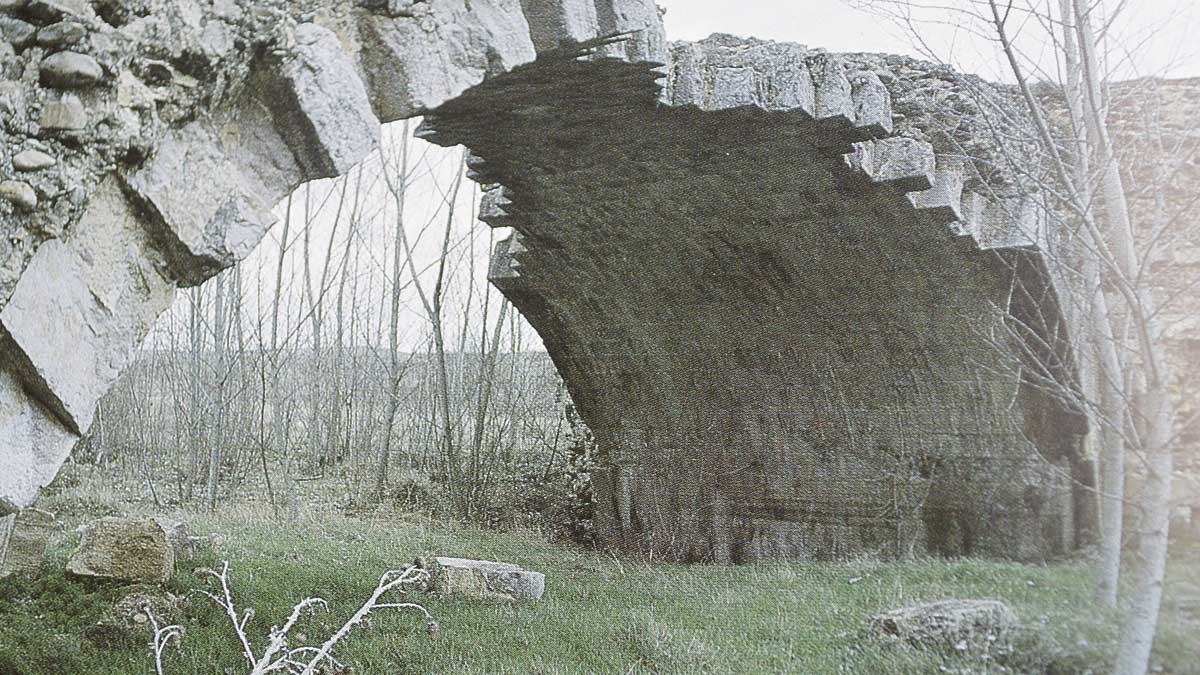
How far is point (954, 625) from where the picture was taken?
253 cm

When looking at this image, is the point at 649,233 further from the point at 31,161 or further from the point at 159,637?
the point at 31,161

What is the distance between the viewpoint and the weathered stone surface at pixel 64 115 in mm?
1899

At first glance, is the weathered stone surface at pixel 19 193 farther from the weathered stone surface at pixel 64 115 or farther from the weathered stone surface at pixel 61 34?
the weathered stone surface at pixel 61 34

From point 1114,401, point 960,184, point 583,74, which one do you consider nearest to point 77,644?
point 583,74

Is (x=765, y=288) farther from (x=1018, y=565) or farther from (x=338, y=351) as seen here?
(x=338, y=351)

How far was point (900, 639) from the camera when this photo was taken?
8.62 feet

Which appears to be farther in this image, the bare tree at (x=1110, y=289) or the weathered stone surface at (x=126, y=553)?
the weathered stone surface at (x=126, y=553)

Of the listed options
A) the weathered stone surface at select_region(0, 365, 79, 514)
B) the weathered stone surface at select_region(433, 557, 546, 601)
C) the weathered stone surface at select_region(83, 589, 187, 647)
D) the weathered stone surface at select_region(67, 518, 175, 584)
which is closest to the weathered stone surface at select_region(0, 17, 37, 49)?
the weathered stone surface at select_region(0, 365, 79, 514)

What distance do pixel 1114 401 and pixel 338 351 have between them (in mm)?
7171

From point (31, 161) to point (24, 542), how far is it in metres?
4.12

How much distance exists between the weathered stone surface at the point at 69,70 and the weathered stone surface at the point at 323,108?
1.45 feet

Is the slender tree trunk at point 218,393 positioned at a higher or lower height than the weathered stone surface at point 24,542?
higher

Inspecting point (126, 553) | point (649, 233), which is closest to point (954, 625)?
point (649, 233)

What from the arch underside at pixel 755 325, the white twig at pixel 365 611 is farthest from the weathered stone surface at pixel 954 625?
the white twig at pixel 365 611
